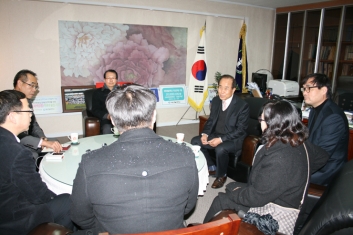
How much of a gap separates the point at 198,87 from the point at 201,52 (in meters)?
0.72

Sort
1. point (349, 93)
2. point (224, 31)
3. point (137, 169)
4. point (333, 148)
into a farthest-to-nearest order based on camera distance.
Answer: point (224, 31) → point (349, 93) → point (333, 148) → point (137, 169)

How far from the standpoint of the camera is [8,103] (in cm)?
163

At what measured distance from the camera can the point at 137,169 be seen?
103 centimetres

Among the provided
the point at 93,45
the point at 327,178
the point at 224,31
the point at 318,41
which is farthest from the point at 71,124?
the point at 318,41

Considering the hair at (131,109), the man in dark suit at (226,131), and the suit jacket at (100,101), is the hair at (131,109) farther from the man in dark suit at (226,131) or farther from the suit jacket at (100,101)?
the suit jacket at (100,101)

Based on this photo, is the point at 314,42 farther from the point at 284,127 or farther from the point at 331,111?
the point at 284,127

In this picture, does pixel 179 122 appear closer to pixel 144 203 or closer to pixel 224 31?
pixel 224 31

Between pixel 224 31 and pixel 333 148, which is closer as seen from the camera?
pixel 333 148

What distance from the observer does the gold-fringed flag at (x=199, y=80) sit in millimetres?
5473

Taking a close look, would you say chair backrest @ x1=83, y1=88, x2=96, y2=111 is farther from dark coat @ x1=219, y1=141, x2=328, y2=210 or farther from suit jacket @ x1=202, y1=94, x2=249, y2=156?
dark coat @ x1=219, y1=141, x2=328, y2=210

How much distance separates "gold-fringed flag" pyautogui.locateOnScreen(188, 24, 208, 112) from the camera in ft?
18.0

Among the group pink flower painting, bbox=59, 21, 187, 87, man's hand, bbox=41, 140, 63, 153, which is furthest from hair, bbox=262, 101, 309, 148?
pink flower painting, bbox=59, 21, 187, 87

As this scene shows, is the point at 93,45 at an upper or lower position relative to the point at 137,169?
upper

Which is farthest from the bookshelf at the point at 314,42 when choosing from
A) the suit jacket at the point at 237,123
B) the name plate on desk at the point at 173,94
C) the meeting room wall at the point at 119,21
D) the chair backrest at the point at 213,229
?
the chair backrest at the point at 213,229
